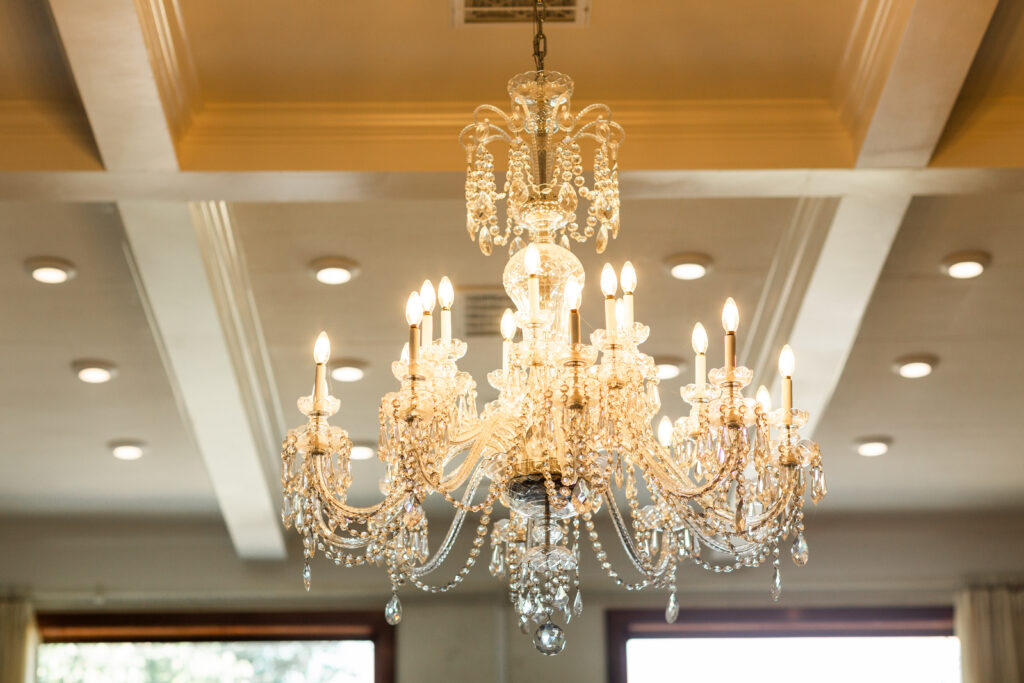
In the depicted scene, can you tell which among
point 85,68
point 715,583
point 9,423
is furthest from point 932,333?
point 9,423

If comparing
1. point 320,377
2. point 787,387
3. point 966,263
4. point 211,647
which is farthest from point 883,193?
point 211,647

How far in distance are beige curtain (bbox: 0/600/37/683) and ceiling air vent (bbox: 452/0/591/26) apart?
5617 mm

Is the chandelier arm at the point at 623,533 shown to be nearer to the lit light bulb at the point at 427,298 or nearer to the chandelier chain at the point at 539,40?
the lit light bulb at the point at 427,298

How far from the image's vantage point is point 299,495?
3.26 meters

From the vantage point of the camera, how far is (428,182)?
429 centimetres

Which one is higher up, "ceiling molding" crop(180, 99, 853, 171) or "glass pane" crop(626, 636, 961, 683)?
"ceiling molding" crop(180, 99, 853, 171)

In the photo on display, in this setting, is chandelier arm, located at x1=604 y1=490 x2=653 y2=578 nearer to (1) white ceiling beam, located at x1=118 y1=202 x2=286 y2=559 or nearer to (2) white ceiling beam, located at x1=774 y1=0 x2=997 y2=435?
(2) white ceiling beam, located at x1=774 y1=0 x2=997 y2=435

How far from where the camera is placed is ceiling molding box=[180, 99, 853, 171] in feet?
14.0

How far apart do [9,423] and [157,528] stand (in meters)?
1.88

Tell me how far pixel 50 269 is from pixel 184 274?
550 millimetres

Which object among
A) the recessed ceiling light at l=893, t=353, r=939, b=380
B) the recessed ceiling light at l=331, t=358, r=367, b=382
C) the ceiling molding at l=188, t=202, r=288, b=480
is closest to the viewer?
the ceiling molding at l=188, t=202, r=288, b=480

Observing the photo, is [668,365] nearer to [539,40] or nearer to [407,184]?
[407,184]

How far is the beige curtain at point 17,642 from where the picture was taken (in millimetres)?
7871

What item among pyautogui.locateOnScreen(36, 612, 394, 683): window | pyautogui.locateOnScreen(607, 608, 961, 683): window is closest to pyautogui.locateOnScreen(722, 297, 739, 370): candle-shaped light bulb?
pyautogui.locateOnScreen(607, 608, 961, 683): window
